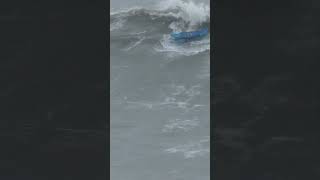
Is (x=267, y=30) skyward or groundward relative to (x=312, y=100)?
skyward

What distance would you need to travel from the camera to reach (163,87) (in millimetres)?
6875

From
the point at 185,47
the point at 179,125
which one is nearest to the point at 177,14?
the point at 185,47

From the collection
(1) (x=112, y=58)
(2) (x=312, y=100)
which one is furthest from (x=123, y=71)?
(2) (x=312, y=100)

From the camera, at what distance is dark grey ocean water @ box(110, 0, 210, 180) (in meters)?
6.86

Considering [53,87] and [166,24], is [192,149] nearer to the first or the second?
[166,24]

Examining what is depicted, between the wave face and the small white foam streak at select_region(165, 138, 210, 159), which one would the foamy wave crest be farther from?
the small white foam streak at select_region(165, 138, 210, 159)

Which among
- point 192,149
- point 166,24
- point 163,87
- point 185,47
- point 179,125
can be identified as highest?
point 166,24

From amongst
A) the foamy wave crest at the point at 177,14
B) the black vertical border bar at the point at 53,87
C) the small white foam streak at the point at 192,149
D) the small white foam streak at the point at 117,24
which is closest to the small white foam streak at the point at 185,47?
the foamy wave crest at the point at 177,14

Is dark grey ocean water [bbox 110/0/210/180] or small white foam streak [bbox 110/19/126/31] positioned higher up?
small white foam streak [bbox 110/19/126/31]

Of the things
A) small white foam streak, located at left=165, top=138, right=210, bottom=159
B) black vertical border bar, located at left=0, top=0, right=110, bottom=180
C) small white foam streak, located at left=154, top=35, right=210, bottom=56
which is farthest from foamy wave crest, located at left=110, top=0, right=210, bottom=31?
small white foam streak, located at left=165, top=138, right=210, bottom=159

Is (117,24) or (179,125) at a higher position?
(117,24)

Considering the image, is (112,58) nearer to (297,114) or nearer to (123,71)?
(123,71)

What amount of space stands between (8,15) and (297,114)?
9.77ft

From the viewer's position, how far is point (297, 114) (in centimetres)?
681
